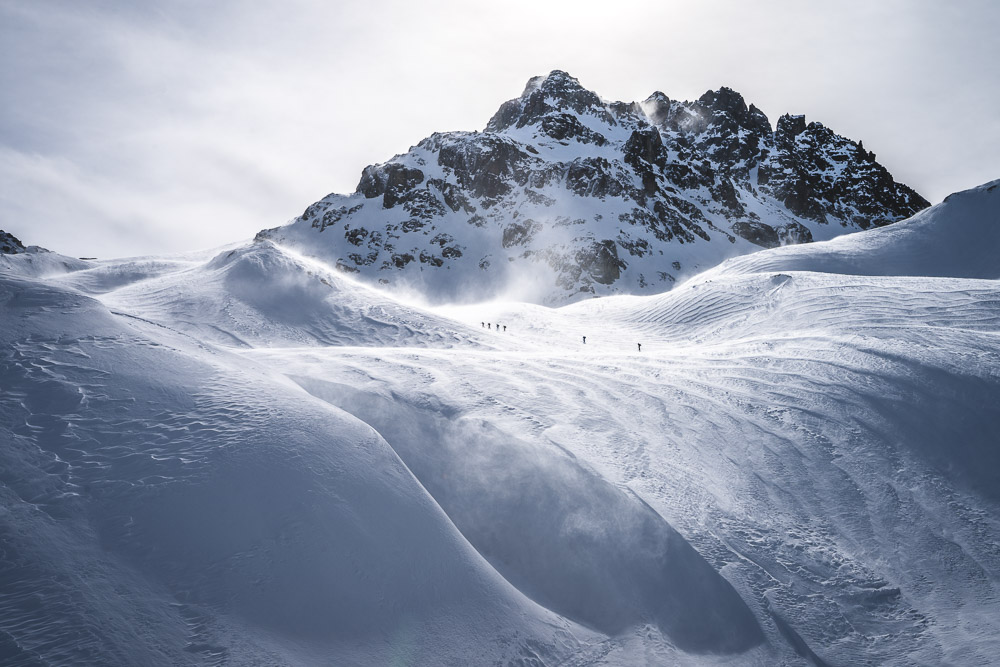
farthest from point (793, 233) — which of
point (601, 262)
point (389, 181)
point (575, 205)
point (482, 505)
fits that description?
point (482, 505)

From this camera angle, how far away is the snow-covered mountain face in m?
86.4

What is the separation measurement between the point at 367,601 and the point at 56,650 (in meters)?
2.59

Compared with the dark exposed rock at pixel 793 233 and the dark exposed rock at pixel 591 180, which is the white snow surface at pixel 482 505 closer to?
the dark exposed rock at pixel 591 180

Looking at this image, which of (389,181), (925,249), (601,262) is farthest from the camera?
(389,181)

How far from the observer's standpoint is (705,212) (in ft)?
363

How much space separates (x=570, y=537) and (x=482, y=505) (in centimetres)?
136

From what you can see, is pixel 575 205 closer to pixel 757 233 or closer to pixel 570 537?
pixel 757 233

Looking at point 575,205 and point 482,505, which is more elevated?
point 575,205

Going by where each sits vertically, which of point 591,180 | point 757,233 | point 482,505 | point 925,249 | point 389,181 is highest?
point 591,180

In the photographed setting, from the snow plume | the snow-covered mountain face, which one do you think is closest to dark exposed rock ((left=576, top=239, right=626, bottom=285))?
the snow-covered mountain face

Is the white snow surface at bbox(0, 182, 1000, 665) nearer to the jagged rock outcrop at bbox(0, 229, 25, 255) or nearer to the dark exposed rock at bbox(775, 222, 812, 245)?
the jagged rock outcrop at bbox(0, 229, 25, 255)

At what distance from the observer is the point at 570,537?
7.53 meters

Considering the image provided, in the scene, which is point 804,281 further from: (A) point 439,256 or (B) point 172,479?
(A) point 439,256

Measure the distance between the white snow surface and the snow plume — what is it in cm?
4
